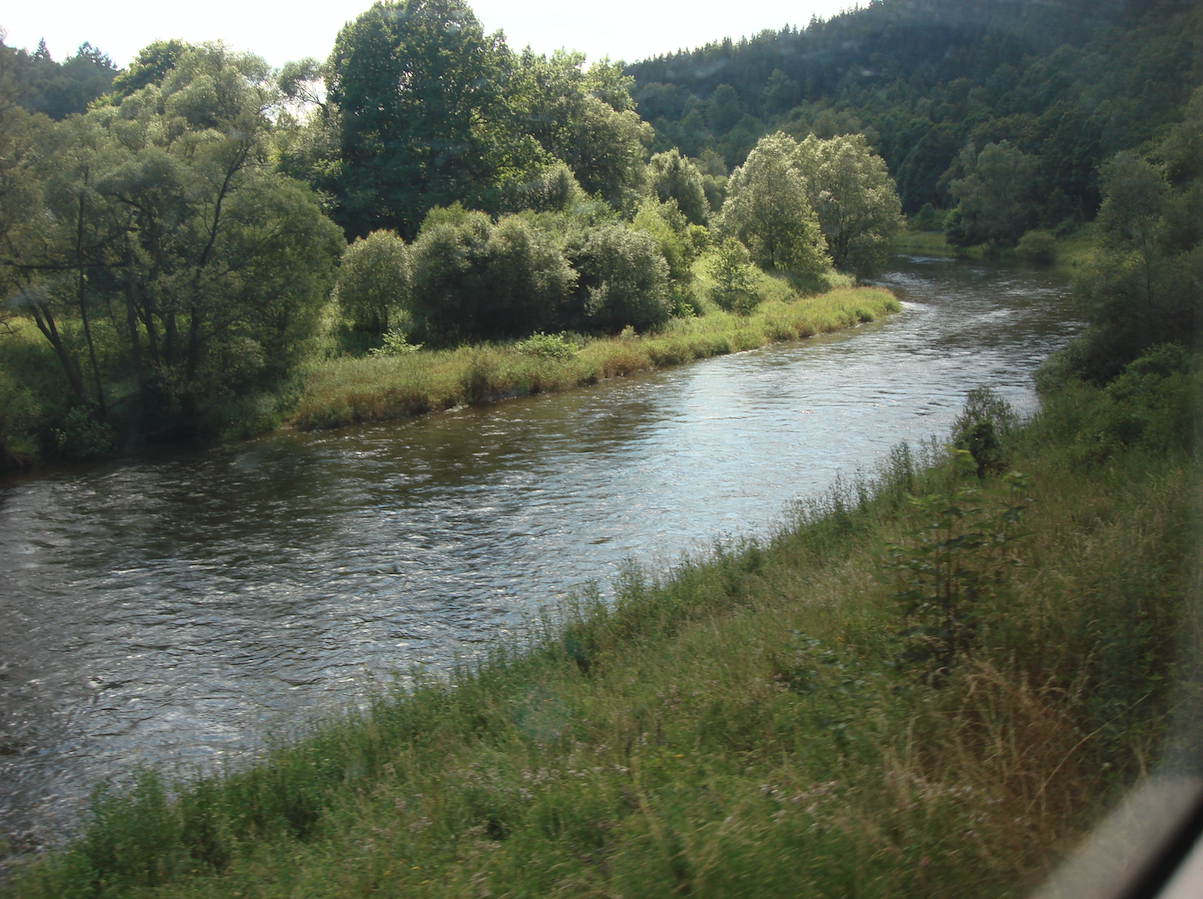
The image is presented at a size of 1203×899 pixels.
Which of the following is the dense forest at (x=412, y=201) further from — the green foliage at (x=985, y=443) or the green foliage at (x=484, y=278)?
the green foliage at (x=985, y=443)

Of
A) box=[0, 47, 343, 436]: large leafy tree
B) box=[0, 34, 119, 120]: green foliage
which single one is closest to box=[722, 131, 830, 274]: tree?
box=[0, 47, 343, 436]: large leafy tree

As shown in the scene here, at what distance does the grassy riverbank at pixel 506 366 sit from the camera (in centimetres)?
2555

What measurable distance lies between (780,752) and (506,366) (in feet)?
80.6

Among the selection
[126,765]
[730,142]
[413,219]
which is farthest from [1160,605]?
[730,142]

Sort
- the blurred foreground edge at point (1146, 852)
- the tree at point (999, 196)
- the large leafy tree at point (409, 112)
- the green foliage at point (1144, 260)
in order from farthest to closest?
the tree at point (999, 196) → the large leafy tree at point (409, 112) → the green foliage at point (1144, 260) → the blurred foreground edge at point (1146, 852)

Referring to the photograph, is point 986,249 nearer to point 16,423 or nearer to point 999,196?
point 999,196

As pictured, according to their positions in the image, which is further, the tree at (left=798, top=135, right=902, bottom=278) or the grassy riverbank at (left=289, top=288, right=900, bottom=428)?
the tree at (left=798, top=135, right=902, bottom=278)

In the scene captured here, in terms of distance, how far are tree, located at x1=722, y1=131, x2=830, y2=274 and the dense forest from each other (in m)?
0.19

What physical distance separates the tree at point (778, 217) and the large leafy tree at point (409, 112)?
700 inches

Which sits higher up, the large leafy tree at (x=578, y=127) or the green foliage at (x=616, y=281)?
the large leafy tree at (x=578, y=127)

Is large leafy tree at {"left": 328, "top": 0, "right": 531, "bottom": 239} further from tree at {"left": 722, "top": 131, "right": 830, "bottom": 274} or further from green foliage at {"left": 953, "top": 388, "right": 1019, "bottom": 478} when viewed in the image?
green foliage at {"left": 953, "top": 388, "right": 1019, "bottom": 478}

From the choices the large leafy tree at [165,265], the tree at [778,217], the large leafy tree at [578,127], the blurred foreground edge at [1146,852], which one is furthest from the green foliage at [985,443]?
the large leafy tree at [578,127]

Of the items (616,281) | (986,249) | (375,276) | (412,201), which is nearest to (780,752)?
(375,276)

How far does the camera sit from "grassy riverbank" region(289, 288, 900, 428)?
25.5 m
